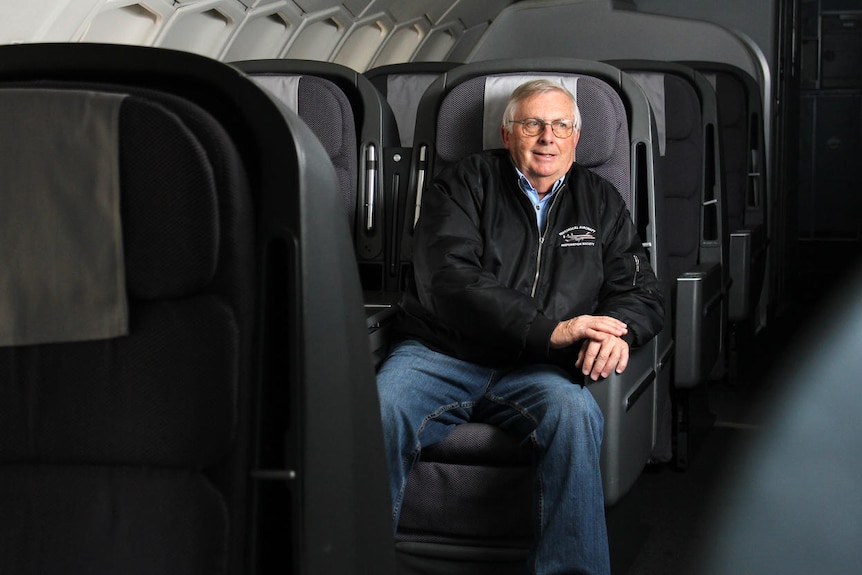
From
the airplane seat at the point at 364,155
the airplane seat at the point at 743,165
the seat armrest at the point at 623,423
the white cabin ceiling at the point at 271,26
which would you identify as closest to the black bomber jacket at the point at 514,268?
the seat armrest at the point at 623,423

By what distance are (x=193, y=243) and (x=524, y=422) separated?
4.83ft

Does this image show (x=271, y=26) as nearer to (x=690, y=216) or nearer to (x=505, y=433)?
(x=690, y=216)

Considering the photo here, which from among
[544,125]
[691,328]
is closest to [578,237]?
[544,125]

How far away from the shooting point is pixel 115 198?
96 centimetres

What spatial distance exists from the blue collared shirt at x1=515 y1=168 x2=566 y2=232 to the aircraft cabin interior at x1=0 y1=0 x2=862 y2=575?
0.21 meters

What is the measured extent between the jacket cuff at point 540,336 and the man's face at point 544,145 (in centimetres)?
43

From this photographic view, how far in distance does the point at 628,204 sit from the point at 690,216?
0.85m

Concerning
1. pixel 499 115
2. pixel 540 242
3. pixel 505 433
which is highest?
pixel 499 115

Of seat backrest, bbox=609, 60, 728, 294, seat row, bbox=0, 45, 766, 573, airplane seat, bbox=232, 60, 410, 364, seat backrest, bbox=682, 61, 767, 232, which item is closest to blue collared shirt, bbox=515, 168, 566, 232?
airplane seat, bbox=232, 60, 410, 364

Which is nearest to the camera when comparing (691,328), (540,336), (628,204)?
(540,336)

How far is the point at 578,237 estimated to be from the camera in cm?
259

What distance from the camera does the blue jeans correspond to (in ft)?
7.12

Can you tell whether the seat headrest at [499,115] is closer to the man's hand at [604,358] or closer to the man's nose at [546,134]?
the man's nose at [546,134]

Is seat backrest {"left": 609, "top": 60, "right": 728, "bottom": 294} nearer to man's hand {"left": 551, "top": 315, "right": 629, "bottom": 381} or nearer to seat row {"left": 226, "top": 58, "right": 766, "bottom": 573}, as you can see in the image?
seat row {"left": 226, "top": 58, "right": 766, "bottom": 573}
